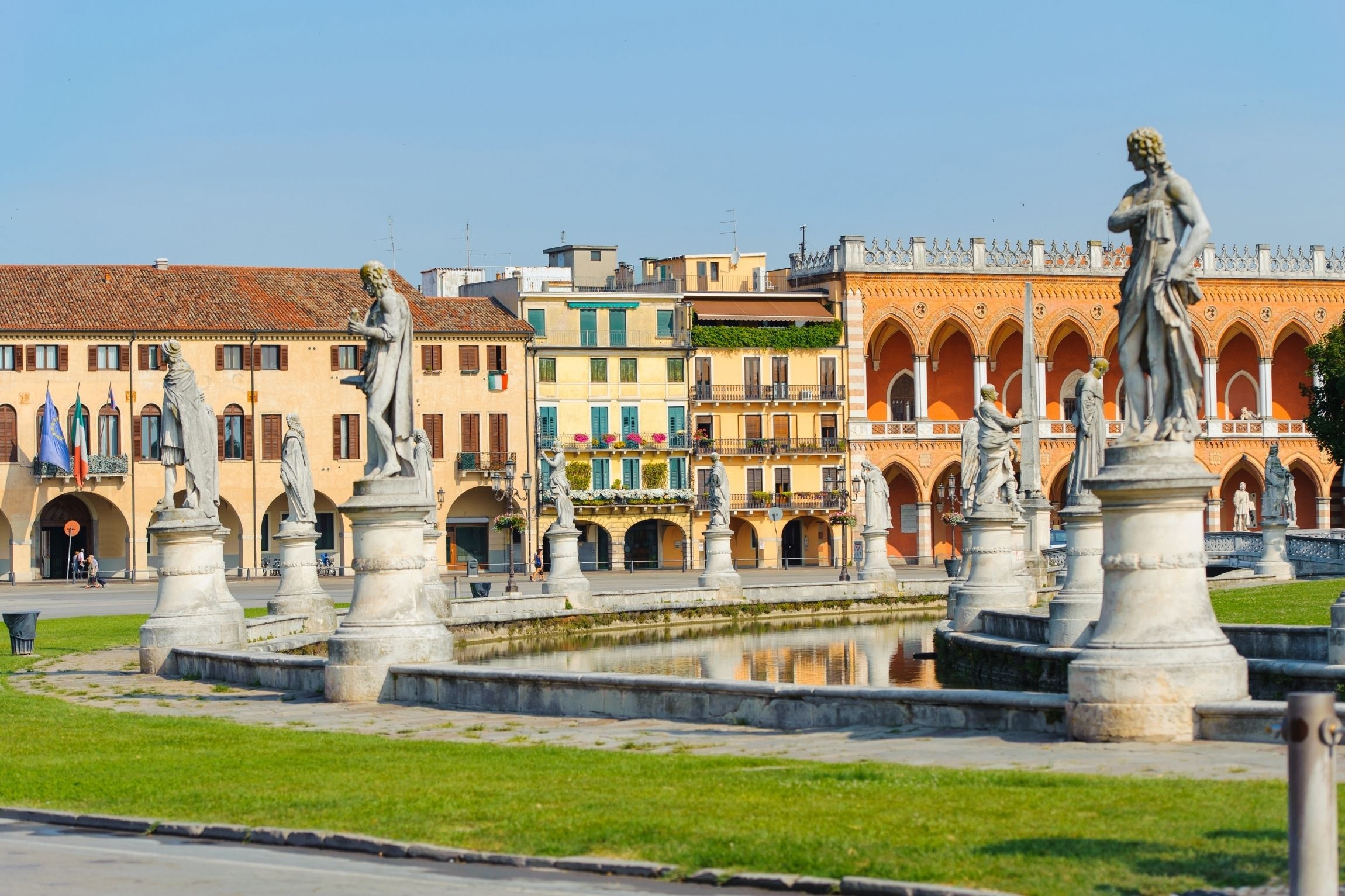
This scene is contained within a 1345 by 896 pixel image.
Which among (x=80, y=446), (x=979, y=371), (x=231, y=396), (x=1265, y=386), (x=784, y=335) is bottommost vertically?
(x=80, y=446)

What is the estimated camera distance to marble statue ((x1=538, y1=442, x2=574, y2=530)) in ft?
127

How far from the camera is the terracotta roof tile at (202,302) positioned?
236ft

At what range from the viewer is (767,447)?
80062 millimetres

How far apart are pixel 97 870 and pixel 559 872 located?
230 centimetres

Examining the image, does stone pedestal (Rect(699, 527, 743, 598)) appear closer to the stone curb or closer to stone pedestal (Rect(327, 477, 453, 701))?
stone pedestal (Rect(327, 477, 453, 701))

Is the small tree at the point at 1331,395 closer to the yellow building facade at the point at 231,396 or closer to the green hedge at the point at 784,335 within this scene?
the green hedge at the point at 784,335

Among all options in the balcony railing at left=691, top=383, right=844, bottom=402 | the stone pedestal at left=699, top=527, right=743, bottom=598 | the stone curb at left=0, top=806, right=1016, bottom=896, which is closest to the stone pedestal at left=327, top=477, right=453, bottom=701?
the stone curb at left=0, top=806, right=1016, bottom=896

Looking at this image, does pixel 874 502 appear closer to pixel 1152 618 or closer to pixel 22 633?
pixel 22 633

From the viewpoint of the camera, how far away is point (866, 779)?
1188 cm

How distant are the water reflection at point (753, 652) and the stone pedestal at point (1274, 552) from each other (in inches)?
338

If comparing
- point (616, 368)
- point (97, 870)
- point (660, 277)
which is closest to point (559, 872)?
point (97, 870)

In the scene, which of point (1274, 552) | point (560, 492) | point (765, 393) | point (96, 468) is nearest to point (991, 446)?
point (560, 492)

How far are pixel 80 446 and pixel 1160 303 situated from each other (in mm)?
61068

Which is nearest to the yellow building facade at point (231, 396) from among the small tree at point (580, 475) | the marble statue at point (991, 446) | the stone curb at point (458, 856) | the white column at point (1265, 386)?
the small tree at point (580, 475)
